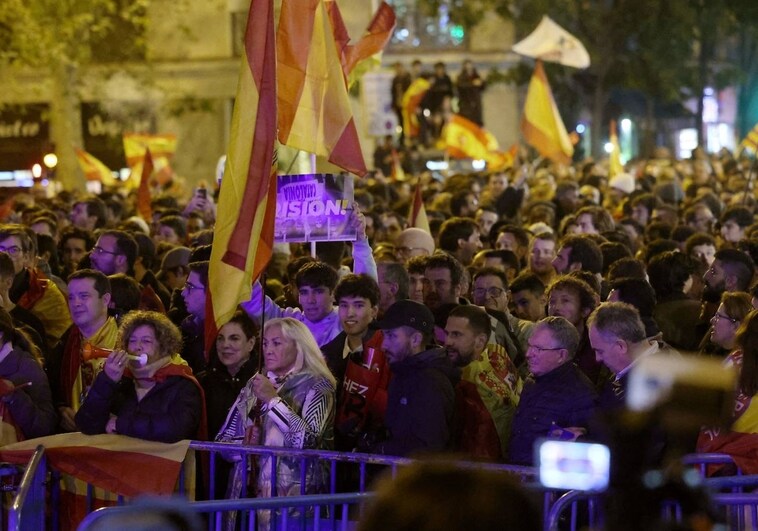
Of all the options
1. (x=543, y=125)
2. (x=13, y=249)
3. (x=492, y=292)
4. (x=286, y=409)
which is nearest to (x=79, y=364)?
(x=286, y=409)

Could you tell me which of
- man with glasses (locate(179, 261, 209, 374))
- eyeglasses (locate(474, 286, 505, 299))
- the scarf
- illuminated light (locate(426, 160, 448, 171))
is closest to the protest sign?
man with glasses (locate(179, 261, 209, 374))

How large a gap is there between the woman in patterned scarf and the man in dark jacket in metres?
0.31

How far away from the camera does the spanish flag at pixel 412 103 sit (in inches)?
1065

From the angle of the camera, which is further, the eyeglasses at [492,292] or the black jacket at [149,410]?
the eyeglasses at [492,292]

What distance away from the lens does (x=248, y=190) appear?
7.14 m

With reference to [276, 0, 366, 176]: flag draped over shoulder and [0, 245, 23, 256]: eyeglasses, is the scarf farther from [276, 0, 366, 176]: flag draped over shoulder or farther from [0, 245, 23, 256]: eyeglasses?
[0, 245, 23, 256]: eyeglasses

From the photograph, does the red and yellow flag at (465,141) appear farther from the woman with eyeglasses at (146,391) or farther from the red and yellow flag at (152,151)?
the woman with eyeglasses at (146,391)

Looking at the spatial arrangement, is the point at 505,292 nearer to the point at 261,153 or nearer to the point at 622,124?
the point at 261,153

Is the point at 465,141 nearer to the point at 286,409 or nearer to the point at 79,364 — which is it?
the point at 79,364

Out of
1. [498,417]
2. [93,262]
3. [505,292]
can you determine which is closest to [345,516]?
[498,417]

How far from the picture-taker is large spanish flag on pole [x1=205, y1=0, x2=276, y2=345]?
7066 millimetres

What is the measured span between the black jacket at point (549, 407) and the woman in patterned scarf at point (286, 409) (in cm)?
88

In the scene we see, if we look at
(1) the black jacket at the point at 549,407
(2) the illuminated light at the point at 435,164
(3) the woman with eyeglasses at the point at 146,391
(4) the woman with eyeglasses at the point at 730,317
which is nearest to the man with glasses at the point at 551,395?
(1) the black jacket at the point at 549,407

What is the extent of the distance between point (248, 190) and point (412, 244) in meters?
4.34
